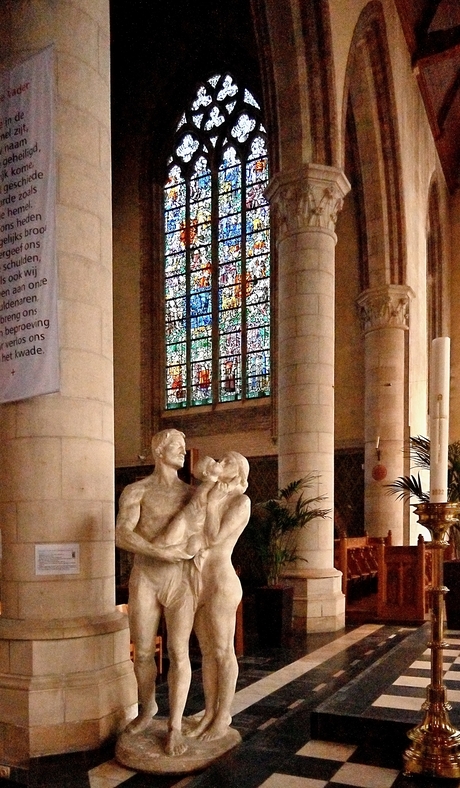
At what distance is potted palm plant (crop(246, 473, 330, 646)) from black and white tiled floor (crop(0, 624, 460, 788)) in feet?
4.30

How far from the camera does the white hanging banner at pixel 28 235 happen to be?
4.69 metres

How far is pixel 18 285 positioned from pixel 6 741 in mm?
2736

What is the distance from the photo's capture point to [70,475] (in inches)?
183

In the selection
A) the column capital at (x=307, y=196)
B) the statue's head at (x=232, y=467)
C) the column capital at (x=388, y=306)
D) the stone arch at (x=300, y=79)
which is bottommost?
the statue's head at (x=232, y=467)

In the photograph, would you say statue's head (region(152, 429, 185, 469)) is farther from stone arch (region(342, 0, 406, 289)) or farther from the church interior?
stone arch (region(342, 0, 406, 289))

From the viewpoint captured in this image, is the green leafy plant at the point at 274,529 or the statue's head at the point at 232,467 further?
the green leafy plant at the point at 274,529

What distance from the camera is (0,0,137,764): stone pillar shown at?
173 inches

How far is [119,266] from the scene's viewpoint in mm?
18500

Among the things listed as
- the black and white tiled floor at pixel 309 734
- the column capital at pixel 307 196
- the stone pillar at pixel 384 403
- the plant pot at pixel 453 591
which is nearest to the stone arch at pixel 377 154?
the stone pillar at pixel 384 403

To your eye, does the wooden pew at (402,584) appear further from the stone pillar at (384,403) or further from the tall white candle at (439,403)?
the tall white candle at (439,403)

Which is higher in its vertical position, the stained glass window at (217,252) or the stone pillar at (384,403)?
the stained glass window at (217,252)

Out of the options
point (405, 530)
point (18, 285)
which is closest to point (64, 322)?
point (18, 285)

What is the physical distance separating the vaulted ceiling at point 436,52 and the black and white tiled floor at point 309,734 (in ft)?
38.1

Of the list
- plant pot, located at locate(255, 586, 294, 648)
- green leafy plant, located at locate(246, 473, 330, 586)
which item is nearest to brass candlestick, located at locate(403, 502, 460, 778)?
plant pot, located at locate(255, 586, 294, 648)
